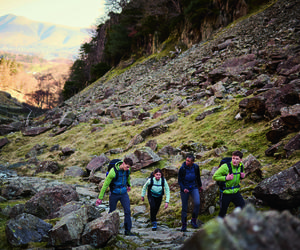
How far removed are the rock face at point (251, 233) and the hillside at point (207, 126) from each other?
0.01 meters

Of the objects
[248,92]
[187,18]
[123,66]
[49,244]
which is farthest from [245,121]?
[123,66]

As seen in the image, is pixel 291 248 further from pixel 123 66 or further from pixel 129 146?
pixel 123 66

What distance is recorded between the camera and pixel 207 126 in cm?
1227

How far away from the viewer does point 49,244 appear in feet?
13.9

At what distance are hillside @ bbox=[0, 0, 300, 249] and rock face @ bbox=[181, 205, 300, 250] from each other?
15 mm

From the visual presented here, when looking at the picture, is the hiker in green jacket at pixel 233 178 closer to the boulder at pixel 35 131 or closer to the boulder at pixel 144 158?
the boulder at pixel 144 158

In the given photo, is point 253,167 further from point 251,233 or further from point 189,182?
point 251,233

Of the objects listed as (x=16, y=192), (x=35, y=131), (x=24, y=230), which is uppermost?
(x=35, y=131)

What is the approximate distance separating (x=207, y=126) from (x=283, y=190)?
24.8 feet

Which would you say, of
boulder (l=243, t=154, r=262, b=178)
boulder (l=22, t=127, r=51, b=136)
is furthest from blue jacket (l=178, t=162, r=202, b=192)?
boulder (l=22, t=127, r=51, b=136)

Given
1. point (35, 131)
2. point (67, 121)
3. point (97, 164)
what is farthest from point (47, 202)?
point (35, 131)

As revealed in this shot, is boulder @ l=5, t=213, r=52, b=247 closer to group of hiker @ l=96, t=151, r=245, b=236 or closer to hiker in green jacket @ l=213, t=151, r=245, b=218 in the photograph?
group of hiker @ l=96, t=151, r=245, b=236

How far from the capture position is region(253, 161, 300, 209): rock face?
4754 mm

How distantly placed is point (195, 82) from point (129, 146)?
992 cm
